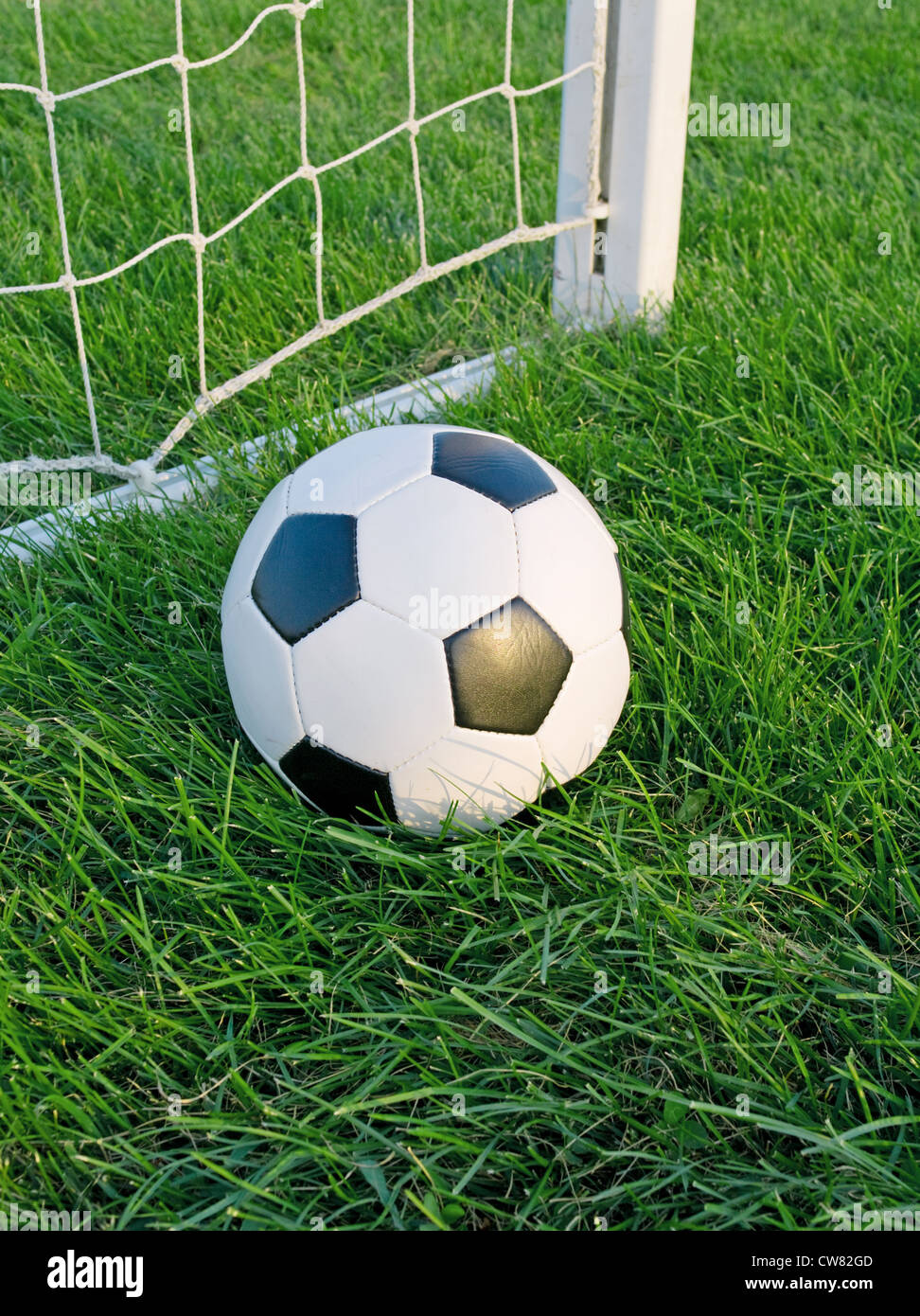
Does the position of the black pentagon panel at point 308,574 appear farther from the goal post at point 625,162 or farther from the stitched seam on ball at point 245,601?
Result: the goal post at point 625,162

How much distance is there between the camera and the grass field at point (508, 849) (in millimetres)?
1583

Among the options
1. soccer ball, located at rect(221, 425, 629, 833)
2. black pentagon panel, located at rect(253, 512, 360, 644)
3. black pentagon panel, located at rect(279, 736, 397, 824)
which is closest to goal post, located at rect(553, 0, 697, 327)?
soccer ball, located at rect(221, 425, 629, 833)

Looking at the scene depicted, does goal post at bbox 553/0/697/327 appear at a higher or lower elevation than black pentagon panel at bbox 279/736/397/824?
higher

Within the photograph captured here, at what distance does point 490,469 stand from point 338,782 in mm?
645

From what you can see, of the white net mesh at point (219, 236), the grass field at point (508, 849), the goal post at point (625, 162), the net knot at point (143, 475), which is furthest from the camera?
the goal post at point (625, 162)

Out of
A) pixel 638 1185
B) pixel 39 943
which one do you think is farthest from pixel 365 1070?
pixel 39 943

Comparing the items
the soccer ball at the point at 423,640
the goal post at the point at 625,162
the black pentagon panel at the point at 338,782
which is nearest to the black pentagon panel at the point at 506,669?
the soccer ball at the point at 423,640

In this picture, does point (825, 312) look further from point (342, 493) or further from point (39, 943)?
A: point (39, 943)

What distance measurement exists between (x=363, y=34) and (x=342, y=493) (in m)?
4.42

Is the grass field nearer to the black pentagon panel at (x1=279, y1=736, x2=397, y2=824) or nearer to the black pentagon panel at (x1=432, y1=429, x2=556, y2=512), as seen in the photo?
the black pentagon panel at (x1=279, y1=736, x2=397, y2=824)

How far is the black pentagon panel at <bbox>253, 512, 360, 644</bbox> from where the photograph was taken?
75.3 inches

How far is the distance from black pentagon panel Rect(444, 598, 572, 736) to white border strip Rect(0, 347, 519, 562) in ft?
3.68

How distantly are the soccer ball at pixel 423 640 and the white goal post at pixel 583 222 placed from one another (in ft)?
2.88

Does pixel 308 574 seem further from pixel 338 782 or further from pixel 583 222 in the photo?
pixel 583 222
